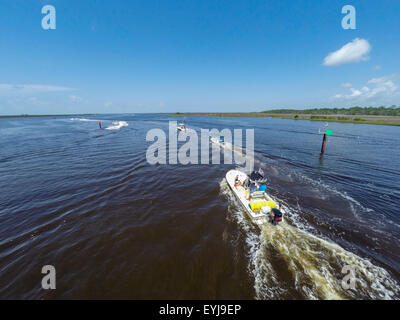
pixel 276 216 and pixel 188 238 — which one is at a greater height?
pixel 276 216

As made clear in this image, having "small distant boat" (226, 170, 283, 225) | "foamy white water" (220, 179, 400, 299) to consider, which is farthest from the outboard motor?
"foamy white water" (220, 179, 400, 299)

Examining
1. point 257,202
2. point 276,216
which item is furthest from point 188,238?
point 276,216

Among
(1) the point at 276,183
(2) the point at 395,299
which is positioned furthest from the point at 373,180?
(2) the point at 395,299

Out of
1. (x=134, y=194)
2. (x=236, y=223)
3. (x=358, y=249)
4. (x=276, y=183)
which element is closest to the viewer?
(x=358, y=249)

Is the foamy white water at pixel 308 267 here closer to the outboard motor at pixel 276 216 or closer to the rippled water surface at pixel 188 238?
the rippled water surface at pixel 188 238

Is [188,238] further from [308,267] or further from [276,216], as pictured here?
[308,267]
